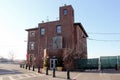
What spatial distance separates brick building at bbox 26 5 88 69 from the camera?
45.6 metres

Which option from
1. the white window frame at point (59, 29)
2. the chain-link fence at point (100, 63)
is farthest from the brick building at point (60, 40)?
the chain-link fence at point (100, 63)

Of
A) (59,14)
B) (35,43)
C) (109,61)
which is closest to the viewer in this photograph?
(109,61)

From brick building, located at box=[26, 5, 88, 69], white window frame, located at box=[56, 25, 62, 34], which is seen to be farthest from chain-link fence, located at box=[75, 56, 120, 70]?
white window frame, located at box=[56, 25, 62, 34]

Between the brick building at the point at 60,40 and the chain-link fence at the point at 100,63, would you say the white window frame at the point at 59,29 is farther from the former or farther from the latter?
the chain-link fence at the point at 100,63

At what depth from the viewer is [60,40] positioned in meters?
47.4

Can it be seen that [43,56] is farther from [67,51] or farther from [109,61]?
[109,61]

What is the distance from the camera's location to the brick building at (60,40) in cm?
4564

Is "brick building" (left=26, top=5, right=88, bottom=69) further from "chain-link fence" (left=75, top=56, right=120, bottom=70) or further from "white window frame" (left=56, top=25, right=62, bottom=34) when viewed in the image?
"chain-link fence" (left=75, top=56, right=120, bottom=70)

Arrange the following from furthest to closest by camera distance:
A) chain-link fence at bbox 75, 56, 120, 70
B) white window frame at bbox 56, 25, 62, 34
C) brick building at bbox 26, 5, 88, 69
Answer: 1. white window frame at bbox 56, 25, 62, 34
2. brick building at bbox 26, 5, 88, 69
3. chain-link fence at bbox 75, 56, 120, 70

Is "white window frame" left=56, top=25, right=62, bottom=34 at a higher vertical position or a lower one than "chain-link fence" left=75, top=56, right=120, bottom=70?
higher

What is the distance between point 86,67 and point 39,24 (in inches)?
600

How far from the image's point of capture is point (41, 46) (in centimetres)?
5106

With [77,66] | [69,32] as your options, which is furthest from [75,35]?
[77,66]

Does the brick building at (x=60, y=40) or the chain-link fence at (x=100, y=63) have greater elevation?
the brick building at (x=60, y=40)
